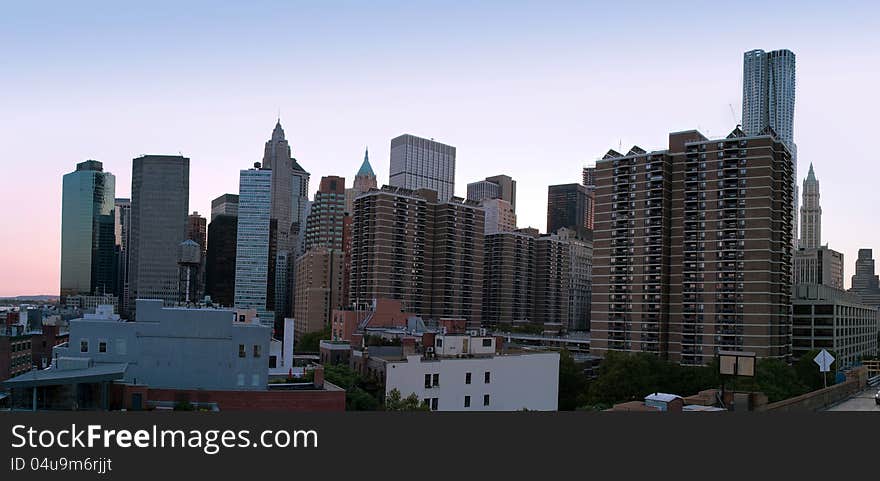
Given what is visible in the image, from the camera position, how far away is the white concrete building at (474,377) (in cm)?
6331

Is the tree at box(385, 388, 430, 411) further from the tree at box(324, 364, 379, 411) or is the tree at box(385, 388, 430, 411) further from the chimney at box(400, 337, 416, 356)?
the chimney at box(400, 337, 416, 356)

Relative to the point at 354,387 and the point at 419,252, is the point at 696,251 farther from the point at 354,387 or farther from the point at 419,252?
the point at 354,387

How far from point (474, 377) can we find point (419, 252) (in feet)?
378

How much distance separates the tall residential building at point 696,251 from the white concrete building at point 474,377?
202 feet

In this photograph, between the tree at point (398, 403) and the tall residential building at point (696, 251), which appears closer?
the tree at point (398, 403)

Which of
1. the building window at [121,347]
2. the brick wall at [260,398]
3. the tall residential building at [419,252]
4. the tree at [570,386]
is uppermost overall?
the tall residential building at [419,252]

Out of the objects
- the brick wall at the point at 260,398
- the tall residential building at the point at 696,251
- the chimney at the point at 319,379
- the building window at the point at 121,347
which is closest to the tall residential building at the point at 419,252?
the tall residential building at the point at 696,251

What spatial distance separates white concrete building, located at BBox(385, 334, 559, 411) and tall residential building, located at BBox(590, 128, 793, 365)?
6159cm

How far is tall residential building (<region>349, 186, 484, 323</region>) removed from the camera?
174500 millimetres

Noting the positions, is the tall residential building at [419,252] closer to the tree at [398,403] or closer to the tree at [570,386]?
the tree at [570,386]

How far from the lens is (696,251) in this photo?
131750mm

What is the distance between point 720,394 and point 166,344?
117ft

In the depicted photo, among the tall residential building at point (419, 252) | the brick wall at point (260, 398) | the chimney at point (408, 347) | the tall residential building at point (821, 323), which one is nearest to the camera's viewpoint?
the brick wall at point (260, 398)

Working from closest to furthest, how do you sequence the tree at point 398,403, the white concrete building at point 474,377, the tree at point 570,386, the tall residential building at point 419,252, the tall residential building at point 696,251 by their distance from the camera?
1. the tree at point 398,403
2. the white concrete building at point 474,377
3. the tree at point 570,386
4. the tall residential building at point 696,251
5. the tall residential building at point 419,252
